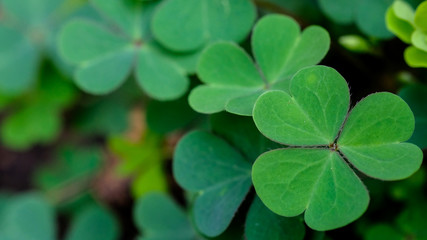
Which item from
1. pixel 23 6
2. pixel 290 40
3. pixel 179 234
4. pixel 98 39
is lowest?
pixel 179 234

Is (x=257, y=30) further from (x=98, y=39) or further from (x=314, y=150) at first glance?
(x=98, y=39)

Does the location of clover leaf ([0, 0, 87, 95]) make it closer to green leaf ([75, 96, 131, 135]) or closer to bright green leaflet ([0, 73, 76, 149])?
bright green leaflet ([0, 73, 76, 149])

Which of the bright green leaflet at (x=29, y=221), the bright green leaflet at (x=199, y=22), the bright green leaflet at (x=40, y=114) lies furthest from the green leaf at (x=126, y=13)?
the bright green leaflet at (x=29, y=221)

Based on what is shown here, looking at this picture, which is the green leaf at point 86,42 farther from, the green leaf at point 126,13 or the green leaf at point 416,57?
the green leaf at point 416,57

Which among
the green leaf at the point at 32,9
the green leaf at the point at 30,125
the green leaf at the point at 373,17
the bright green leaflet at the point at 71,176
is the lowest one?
the bright green leaflet at the point at 71,176

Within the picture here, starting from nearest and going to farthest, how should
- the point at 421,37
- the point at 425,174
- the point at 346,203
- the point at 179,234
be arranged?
the point at 346,203
the point at 421,37
the point at 425,174
the point at 179,234

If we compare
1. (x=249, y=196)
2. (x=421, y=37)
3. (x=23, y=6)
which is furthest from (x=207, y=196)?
(x=23, y=6)

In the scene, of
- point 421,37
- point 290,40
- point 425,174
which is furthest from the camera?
point 425,174
